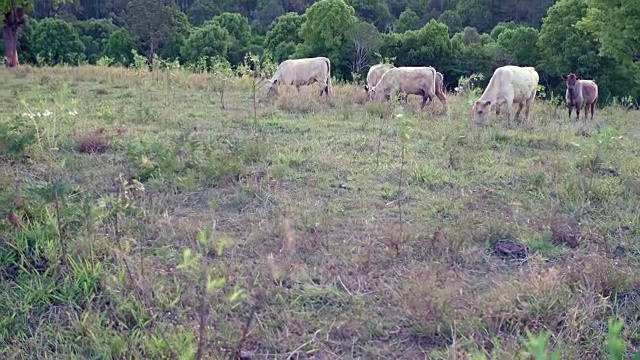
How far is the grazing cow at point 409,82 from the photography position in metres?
12.4

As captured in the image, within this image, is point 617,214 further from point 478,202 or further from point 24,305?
point 24,305

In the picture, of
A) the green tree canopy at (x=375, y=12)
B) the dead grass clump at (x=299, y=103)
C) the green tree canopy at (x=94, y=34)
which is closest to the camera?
the dead grass clump at (x=299, y=103)

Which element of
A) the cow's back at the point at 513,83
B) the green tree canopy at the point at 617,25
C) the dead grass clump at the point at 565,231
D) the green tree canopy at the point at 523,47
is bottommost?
the green tree canopy at the point at 523,47

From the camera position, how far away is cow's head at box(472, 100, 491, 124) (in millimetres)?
9727

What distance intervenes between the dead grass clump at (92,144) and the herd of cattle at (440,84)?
4.99 m

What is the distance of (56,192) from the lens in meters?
3.65

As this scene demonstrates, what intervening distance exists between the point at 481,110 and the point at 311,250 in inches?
259

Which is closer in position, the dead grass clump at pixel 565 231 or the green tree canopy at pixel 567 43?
the dead grass clump at pixel 565 231

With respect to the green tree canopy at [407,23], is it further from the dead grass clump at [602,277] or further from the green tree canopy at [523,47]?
the dead grass clump at [602,277]

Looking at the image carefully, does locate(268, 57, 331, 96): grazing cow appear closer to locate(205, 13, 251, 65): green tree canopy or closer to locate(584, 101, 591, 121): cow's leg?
locate(584, 101, 591, 121): cow's leg

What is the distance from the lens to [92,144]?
6.58 meters

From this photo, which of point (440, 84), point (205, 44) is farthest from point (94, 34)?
point (440, 84)

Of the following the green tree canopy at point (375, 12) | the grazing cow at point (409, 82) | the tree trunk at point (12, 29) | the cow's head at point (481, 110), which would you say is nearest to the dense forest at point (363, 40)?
the tree trunk at point (12, 29)

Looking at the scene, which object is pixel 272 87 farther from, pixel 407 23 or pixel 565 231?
pixel 407 23
